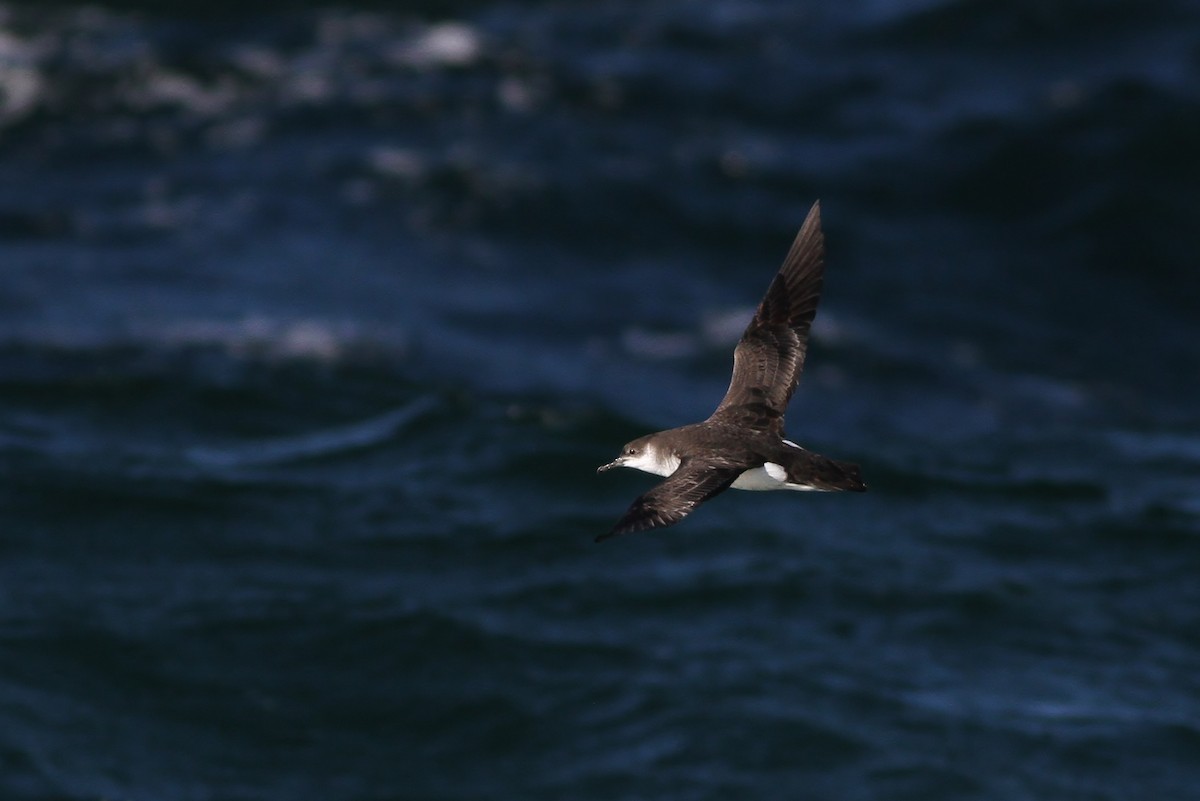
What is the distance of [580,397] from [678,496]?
14185 millimetres

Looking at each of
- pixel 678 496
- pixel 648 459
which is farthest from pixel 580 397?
pixel 678 496

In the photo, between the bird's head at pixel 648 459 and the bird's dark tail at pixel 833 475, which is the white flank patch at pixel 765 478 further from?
the bird's head at pixel 648 459

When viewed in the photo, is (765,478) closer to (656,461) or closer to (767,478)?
(767,478)

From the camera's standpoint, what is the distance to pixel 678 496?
9109 mm

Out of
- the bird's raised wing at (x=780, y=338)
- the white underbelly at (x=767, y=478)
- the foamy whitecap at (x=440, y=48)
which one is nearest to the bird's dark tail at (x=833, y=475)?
the white underbelly at (x=767, y=478)

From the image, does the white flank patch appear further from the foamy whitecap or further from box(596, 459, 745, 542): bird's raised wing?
the foamy whitecap

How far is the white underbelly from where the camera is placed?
32.7 feet

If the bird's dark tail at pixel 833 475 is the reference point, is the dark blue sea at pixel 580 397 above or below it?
above

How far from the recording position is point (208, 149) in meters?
30.0

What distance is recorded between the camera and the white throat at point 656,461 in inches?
402

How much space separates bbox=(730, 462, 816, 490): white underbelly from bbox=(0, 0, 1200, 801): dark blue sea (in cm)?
703

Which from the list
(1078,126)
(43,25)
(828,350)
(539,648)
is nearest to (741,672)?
(539,648)

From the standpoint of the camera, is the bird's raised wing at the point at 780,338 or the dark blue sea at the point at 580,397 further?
the dark blue sea at the point at 580,397

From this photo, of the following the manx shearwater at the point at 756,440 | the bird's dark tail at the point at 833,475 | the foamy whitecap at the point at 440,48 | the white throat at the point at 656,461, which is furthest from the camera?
the foamy whitecap at the point at 440,48
